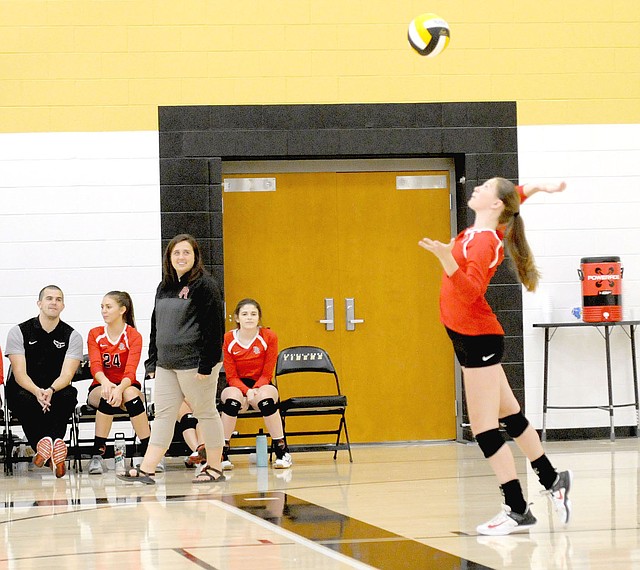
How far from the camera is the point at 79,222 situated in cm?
839

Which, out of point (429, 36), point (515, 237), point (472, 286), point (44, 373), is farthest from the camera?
point (44, 373)

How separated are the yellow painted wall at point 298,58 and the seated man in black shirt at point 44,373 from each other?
174 cm

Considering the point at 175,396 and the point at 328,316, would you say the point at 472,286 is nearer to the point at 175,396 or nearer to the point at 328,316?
the point at 175,396

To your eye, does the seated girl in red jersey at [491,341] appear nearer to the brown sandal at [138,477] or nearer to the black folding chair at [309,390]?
the brown sandal at [138,477]

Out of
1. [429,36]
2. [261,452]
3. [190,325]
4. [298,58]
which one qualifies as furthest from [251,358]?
[429,36]

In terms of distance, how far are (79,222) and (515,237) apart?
185 inches

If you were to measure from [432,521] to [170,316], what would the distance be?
7.44 ft

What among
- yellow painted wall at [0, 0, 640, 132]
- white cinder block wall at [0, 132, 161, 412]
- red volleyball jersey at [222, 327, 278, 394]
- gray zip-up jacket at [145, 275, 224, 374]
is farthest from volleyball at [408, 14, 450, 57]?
white cinder block wall at [0, 132, 161, 412]

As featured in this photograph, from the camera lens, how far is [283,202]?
876cm

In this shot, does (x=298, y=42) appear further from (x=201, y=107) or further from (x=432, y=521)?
(x=432, y=521)

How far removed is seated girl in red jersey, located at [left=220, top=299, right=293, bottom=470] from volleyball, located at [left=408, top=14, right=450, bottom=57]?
222 centimetres

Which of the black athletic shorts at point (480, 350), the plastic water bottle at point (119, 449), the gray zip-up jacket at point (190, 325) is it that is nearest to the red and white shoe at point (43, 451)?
the plastic water bottle at point (119, 449)

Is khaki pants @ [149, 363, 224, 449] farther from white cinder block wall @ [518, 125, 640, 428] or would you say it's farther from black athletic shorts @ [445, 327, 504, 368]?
white cinder block wall @ [518, 125, 640, 428]

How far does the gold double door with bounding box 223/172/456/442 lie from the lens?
8.73m
